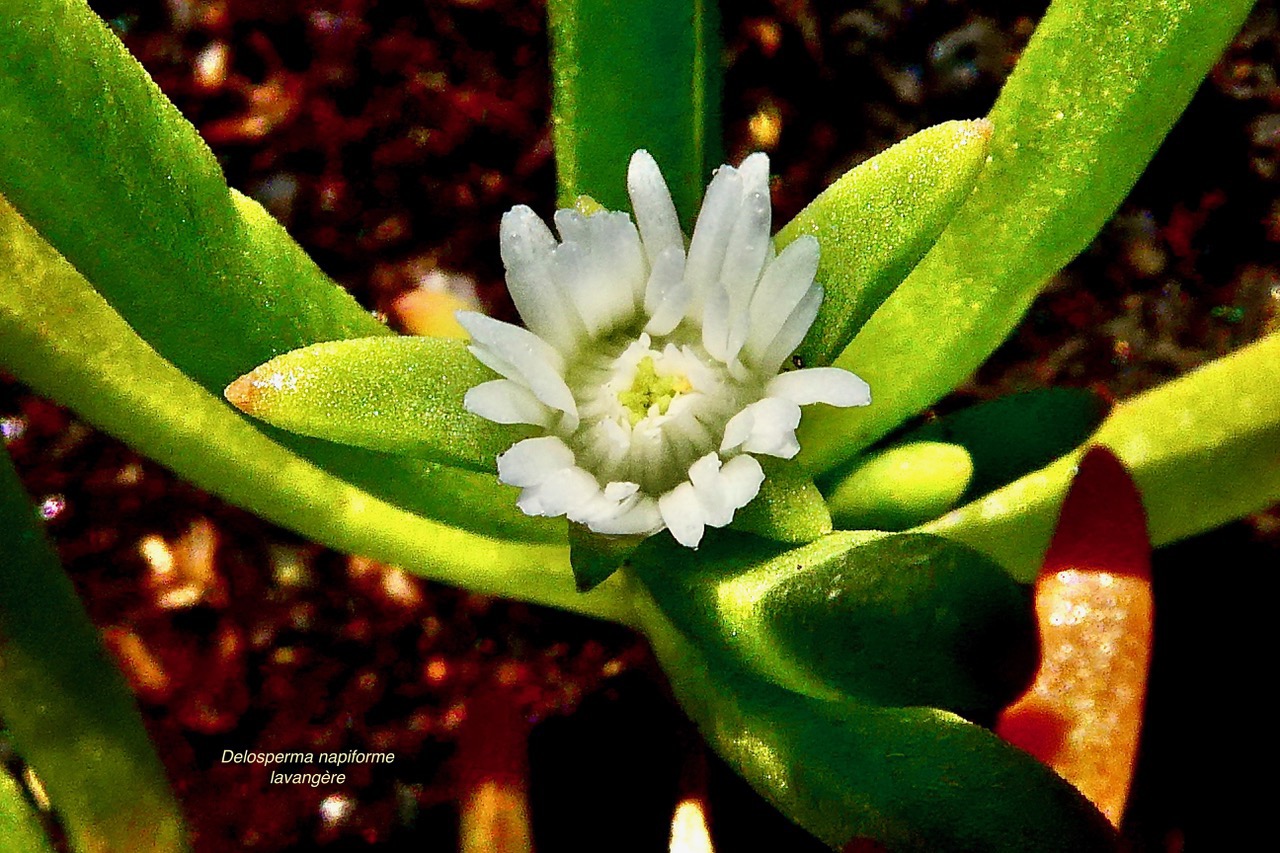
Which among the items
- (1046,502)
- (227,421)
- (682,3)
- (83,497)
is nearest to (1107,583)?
(1046,502)

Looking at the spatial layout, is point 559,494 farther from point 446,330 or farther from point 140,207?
point 446,330

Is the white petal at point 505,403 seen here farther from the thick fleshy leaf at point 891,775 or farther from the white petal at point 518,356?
the thick fleshy leaf at point 891,775

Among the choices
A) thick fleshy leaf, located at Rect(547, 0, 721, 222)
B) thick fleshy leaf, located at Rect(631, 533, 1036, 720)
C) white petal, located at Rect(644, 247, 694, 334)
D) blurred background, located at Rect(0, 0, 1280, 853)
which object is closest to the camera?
thick fleshy leaf, located at Rect(631, 533, 1036, 720)

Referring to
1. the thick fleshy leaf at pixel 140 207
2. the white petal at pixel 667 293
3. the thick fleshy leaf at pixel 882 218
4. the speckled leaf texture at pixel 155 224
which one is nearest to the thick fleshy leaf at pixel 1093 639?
the thick fleshy leaf at pixel 882 218

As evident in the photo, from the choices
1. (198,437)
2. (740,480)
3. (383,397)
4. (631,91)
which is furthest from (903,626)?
(198,437)

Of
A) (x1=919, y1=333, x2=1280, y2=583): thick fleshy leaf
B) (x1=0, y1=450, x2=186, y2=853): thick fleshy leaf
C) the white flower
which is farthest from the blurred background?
the white flower

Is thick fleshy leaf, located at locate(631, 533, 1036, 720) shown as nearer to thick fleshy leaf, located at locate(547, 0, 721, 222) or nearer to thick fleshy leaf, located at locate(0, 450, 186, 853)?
thick fleshy leaf, located at locate(547, 0, 721, 222)
